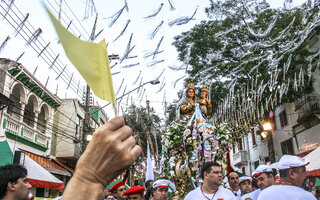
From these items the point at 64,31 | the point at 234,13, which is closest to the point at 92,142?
the point at 64,31

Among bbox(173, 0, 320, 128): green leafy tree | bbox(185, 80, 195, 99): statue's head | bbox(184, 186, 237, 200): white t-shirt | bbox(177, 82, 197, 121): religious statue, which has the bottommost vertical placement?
bbox(184, 186, 237, 200): white t-shirt

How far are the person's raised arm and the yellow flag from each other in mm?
160

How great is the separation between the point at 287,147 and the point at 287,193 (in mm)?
20502

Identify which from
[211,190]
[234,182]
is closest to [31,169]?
[211,190]

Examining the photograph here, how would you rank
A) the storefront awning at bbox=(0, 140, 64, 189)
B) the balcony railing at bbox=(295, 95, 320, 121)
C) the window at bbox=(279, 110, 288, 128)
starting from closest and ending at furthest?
the storefront awning at bbox=(0, 140, 64, 189) → the balcony railing at bbox=(295, 95, 320, 121) → the window at bbox=(279, 110, 288, 128)

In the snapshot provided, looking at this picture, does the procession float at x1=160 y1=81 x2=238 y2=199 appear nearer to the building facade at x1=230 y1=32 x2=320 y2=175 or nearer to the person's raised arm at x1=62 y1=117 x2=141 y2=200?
the person's raised arm at x1=62 y1=117 x2=141 y2=200

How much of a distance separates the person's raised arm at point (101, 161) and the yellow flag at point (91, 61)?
160mm

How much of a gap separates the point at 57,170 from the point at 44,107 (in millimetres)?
4135

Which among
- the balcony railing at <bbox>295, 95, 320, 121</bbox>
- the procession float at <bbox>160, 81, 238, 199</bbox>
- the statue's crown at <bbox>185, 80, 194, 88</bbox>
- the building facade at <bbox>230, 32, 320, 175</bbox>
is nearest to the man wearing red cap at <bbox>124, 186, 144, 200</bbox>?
the procession float at <bbox>160, 81, 238, 199</bbox>

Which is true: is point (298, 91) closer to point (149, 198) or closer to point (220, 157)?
point (220, 157)

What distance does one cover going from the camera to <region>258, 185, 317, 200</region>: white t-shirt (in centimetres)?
274

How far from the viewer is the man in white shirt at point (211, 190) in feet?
12.7

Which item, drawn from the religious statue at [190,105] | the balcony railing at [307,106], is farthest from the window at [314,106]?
the religious statue at [190,105]

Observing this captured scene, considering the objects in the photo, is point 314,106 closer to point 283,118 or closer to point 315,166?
point 283,118
